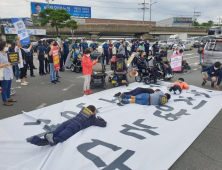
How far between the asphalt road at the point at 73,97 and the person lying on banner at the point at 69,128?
1.86 m

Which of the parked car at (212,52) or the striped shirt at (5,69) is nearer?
the striped shirt at (5,69)

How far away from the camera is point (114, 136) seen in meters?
3.94

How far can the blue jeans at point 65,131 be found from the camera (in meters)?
3.51

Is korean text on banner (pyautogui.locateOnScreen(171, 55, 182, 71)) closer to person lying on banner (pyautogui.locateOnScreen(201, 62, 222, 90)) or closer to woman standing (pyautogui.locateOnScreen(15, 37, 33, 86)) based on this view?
person lying on banner (pyautogui.locateOnScreen(201, 62, 222, 90))

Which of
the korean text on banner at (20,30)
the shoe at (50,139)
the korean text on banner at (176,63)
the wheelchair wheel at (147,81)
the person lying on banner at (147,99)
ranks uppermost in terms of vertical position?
the korean text on banner at (20,30)

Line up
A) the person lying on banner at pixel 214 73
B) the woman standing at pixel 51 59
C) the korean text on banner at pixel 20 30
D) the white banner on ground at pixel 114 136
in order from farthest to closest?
the woman standing at pixel 51 59 → the person lying on banner at pixel 214 73 → the korean text on banner at pixel 20 30 → the white banner on ground at pixel 114 136

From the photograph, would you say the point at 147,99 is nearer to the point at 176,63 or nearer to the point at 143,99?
the point at 143,99

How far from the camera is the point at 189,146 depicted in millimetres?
3785

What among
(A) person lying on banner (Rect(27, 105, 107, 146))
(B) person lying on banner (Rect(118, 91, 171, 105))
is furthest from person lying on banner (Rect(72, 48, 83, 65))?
(A) person lying on banner (Rect(27, 105, 107, 146))

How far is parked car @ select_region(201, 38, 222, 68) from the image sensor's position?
10862mm

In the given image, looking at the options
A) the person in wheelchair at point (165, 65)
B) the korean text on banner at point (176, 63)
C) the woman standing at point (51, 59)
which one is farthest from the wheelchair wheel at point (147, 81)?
the woman standing at point (51, 59)

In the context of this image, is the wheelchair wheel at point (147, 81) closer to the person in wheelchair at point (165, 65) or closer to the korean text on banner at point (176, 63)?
the person in wheelchair at point (165, 65)

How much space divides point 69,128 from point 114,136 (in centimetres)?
95

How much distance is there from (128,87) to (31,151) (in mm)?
5213
